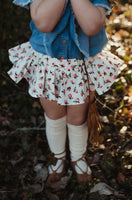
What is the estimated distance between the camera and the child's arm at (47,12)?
3.18 ft

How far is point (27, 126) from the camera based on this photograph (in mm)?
2004

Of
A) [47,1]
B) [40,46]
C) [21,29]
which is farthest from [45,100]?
[21,29]

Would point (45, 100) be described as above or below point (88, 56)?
below

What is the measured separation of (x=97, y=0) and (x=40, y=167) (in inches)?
48.8

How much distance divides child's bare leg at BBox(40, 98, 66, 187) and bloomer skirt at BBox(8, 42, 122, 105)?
0.11m

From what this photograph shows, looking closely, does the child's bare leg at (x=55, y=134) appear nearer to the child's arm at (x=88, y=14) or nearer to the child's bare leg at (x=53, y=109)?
the child's bare leg at (x=53, y=109)

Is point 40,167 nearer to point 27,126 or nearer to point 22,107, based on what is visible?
point 27,126

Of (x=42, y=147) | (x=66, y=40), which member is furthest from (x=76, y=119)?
(x=42, y=147)

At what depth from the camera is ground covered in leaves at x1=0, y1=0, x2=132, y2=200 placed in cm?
155

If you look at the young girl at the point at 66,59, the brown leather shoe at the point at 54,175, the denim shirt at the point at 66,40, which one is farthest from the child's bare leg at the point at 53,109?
the brown leather shoe at the point at 54,175

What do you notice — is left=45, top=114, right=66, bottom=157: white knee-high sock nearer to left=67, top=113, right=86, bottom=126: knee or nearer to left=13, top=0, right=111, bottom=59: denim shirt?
left=67, top=113, right=86, bottom=126: knee

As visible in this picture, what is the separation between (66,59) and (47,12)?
10.4 inches

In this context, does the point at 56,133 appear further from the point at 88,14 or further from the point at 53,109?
the point at 88,14

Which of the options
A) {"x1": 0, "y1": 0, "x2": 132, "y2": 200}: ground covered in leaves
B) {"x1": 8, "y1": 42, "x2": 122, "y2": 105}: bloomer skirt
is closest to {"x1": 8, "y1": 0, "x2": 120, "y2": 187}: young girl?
{"x1": 8, "y1": 42, "x2": 122, "y2": 105}: bloomer skirt
